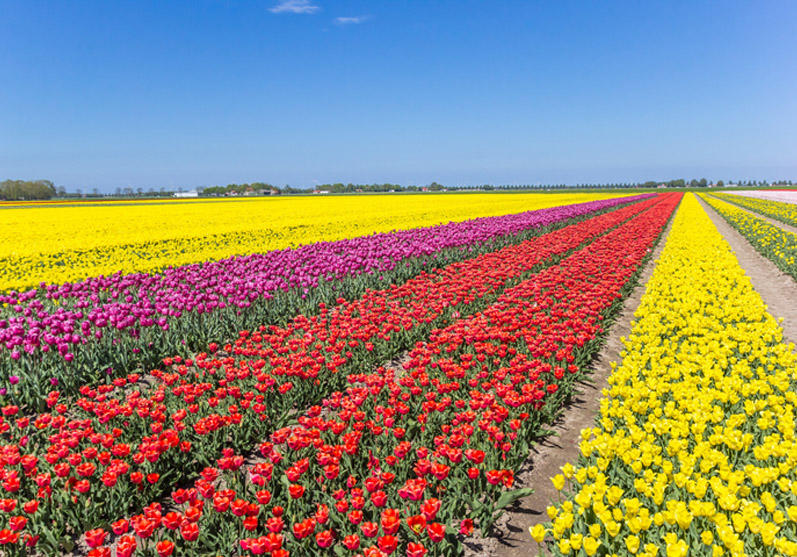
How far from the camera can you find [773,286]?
1480 centimetres

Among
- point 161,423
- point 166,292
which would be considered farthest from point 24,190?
point 161,423

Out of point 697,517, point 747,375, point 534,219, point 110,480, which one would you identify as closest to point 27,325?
point 110,480

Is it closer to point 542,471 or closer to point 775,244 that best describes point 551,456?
point 542,471

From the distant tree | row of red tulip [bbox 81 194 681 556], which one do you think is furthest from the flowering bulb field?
the distant tree

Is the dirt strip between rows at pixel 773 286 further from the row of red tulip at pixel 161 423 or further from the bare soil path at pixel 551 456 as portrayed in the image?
the row of red tulip at pixel 161 423

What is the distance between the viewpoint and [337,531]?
406 cm

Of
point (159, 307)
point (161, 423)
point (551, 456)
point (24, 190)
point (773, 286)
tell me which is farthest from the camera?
point (24, 190)

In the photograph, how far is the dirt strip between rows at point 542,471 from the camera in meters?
4.15

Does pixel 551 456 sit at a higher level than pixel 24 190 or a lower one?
lower

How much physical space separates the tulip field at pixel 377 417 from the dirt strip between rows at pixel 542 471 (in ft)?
0.40

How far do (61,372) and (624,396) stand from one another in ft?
25.4

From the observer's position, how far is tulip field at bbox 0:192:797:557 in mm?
3475

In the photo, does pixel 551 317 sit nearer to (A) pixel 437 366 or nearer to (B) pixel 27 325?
(A) pixel 437 366

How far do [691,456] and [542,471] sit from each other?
1755 millimetres
